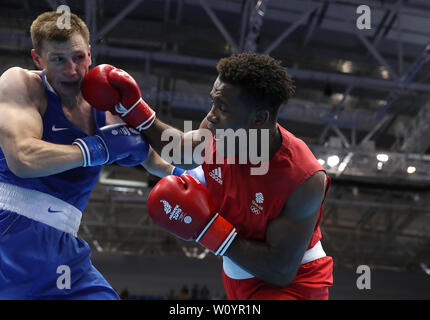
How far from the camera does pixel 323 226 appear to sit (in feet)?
53.0

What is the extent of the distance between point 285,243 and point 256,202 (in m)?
0.25

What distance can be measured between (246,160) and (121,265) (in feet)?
45.6

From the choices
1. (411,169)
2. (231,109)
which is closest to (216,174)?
(231,109)

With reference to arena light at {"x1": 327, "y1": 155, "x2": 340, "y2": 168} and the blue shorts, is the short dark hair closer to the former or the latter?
the blue shorts

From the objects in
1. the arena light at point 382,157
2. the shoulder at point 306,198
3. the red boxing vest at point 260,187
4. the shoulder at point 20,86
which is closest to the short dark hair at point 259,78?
the red boxing vest at point 260,187

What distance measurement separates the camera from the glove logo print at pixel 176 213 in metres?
2.17

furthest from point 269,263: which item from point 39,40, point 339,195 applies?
point 339,195

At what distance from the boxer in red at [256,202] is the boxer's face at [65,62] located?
0.28ft

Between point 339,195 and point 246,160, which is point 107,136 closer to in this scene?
point 246,160

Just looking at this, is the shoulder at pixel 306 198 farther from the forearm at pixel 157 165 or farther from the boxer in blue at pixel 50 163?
the forearm at pixel 157 165

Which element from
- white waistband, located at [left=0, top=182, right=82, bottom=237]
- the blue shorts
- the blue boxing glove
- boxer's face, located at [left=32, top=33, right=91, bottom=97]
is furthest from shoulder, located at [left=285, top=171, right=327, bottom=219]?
boxer's face, located at [left=32, top=33, right=91, bottom=97]

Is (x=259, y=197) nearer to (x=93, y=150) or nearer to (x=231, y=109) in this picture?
(x=231, y=109)


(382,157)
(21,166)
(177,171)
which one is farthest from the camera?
(382,157)

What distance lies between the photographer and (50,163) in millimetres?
2096
